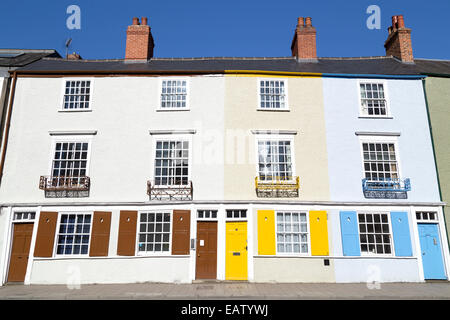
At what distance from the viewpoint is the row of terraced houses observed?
42.6 feet

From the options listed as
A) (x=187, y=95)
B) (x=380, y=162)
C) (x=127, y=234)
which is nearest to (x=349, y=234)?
(x=380, y=162)

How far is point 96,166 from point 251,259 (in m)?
8.12

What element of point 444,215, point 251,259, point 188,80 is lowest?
point 251,259

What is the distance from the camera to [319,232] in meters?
13.2

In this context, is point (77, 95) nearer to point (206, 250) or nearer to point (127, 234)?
point (127, 234)

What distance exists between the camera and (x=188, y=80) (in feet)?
49.9

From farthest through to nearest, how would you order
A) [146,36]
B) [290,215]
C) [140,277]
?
[146,36] < [290,215] < [140,277]

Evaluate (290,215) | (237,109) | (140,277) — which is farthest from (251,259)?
(237,109)

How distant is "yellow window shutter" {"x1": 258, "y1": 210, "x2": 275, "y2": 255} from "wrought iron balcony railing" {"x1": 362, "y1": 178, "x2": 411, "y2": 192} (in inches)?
174

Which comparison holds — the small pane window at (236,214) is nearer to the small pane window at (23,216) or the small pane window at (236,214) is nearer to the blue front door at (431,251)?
the blue front door at (431,251)

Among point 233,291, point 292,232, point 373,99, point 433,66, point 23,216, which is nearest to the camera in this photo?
point 233,291

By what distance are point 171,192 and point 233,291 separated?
5048 mm
